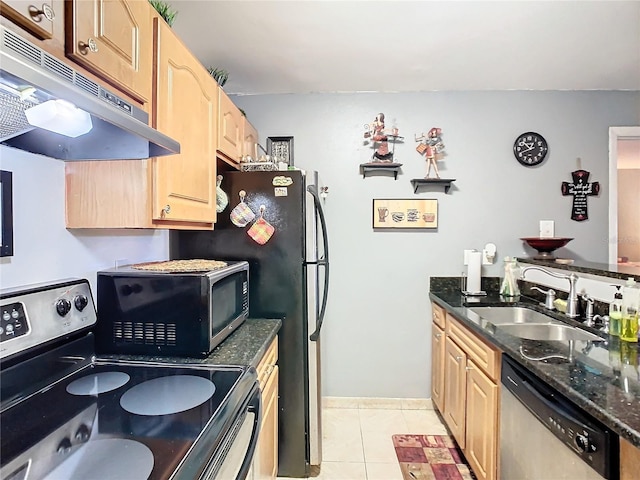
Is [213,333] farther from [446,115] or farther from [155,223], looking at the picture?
[446,115]

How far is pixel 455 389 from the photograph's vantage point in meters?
2.14

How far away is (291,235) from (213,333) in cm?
71

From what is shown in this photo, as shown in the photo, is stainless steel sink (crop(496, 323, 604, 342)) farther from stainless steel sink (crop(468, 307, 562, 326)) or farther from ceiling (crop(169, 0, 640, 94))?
ceiling (crop(169, 0, 640, 94))

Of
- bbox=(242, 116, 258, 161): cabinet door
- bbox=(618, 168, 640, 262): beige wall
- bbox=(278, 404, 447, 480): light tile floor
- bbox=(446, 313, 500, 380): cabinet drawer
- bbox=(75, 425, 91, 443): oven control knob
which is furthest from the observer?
bbox=(618, 168, 640, 262): beige wall

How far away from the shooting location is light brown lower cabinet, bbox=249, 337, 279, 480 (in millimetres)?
1455

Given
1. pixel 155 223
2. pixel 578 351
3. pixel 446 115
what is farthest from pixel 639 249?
pixel 155 223

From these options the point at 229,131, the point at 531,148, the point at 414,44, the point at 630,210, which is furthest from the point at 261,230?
the point at 630,210

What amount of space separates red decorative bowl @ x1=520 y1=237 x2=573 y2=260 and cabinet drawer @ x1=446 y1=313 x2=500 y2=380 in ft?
2.79

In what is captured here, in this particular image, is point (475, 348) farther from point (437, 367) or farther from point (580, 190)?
point (580, 190)

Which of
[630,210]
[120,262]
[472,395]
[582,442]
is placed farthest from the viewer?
[630,210]

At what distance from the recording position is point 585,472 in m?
1.00

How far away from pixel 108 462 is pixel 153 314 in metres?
0.66

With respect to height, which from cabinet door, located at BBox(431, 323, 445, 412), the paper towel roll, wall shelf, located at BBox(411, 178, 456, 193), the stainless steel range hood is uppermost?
wall shelf, located at BBox(411, 178, 456, 193)

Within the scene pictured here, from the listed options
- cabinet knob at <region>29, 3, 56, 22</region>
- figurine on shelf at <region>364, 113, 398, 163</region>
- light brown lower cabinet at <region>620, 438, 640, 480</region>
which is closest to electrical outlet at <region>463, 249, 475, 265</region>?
figurine on shelf at <region>364, 113, 398, 163</region>
